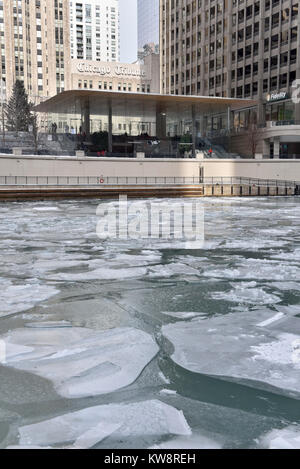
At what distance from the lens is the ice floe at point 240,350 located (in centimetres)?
474

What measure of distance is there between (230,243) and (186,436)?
10379 millimetres

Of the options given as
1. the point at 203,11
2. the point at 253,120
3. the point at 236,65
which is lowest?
the point at 253,120

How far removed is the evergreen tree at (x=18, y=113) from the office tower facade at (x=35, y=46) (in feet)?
→ 120

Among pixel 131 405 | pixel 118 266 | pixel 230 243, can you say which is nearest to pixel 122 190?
pixel 230 243

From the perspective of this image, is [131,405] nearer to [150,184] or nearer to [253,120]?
[150,184]

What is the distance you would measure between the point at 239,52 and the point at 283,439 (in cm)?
7971

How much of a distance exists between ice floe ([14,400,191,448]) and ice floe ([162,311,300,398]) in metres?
1.03

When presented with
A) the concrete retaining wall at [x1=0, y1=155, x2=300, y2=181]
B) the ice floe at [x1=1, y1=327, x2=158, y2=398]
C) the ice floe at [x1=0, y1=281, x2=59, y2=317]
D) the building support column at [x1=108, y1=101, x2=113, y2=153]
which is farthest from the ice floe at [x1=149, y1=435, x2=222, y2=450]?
the building support column at [x1=108, y1=101, x2=113, y2=153]

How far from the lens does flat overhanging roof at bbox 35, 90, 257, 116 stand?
44531 mm

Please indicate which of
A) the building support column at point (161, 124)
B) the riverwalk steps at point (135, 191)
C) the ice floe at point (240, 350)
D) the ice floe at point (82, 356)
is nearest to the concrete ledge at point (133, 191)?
the riverwalk steps at point (135, 191)

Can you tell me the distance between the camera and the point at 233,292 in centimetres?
810

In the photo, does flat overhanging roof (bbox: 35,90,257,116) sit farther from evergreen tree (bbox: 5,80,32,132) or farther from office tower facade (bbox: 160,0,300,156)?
evergreen tree (bbox: 5,80,32,132)

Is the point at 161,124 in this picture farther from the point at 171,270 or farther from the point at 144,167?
the point at 171,270

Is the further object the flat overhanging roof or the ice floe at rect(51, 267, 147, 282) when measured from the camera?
the flat overhanging roof
